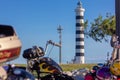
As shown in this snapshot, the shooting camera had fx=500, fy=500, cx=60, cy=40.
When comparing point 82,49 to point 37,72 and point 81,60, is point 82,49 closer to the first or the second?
point 81,60

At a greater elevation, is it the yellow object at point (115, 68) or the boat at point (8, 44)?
the boat at point (8, 44)

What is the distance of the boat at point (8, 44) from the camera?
177 inches

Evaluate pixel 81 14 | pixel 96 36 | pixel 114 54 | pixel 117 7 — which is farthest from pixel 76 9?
pixel 114 54

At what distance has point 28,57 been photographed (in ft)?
24.3

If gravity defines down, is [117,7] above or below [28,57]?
above

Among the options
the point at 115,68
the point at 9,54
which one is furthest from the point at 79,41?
the point at 9,54

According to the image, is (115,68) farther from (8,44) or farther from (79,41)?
(79,41)

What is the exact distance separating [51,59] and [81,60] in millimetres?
35204

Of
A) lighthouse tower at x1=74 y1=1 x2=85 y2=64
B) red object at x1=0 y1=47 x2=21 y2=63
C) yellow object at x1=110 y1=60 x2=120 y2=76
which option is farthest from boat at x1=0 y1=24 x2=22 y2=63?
lighthouse tower at x1=74 y1=1 x2=85 y2=64

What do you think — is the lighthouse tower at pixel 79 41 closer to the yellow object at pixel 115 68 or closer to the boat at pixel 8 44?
the yellow object at pixel 115 68

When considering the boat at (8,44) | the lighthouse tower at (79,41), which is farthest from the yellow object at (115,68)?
the lighthouse tower at (79,41)

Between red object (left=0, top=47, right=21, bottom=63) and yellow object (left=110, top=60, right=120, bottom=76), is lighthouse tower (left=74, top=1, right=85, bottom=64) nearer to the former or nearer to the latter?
yellow object (left=110, top=60, right=120, bottom=76)

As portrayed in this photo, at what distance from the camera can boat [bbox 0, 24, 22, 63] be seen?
4488 millimetres

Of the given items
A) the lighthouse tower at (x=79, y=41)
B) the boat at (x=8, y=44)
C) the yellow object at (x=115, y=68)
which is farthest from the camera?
the lighthouse tower at (x=79, y=41)
